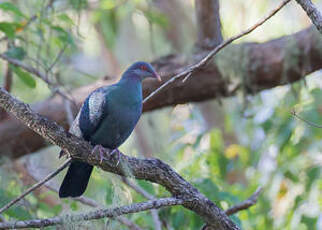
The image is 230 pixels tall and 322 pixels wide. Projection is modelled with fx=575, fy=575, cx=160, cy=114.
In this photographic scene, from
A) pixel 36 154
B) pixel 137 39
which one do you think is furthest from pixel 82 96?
pixel 137 39

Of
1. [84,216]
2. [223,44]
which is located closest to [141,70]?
[223,44]

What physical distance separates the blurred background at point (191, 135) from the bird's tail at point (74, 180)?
0.36 feet

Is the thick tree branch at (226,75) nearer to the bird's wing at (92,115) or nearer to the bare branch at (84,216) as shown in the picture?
the bird's wing at (92,115)

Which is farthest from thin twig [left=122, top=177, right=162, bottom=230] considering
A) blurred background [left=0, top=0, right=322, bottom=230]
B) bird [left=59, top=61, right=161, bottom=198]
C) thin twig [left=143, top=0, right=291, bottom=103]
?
thin twig [left=143, top=0, right=291, bottom=103]

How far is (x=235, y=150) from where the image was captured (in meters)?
6.86

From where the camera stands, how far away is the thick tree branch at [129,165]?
305 cm

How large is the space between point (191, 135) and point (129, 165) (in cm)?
324

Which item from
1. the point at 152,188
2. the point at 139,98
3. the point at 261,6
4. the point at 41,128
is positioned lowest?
the point at 152,188

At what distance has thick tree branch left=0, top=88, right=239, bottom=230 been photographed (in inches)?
120

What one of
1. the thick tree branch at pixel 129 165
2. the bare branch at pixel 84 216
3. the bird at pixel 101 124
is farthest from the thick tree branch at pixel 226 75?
the bare branch at pixel 84 216

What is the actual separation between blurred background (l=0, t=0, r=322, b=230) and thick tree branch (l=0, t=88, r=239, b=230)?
0.19m

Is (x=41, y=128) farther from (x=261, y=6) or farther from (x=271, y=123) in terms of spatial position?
(x=261, y=6)

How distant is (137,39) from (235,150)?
407 cm

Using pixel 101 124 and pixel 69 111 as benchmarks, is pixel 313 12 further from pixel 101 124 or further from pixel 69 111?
pixel 69 111
